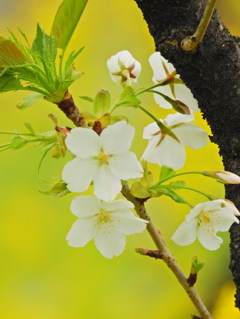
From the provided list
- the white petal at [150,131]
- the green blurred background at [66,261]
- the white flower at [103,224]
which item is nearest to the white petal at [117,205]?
the white flower at [103,224]

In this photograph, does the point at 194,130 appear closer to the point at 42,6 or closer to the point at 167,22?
the point at 167,22

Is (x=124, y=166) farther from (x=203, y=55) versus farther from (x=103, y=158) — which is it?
(x=203, y=55)

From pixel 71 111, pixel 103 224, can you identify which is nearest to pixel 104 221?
pixel 103 224

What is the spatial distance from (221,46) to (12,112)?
5.37ft

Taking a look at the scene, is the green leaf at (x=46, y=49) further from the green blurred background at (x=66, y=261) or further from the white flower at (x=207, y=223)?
the green blurred background at (x=66, y=261)

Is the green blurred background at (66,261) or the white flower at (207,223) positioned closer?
the white flower at (207,223)

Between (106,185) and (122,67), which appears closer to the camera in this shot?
(106,185)

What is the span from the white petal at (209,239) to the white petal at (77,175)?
14 cm

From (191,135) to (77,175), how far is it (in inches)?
5.5

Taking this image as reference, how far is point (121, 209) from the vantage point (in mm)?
565

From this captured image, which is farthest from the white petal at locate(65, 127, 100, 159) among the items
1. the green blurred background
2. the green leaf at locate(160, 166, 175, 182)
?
the green blurred background

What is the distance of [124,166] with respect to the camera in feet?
1.78

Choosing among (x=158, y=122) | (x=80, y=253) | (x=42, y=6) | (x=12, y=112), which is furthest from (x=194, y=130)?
(x=42, y=6)

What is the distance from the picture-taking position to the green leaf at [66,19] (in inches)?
22.3
